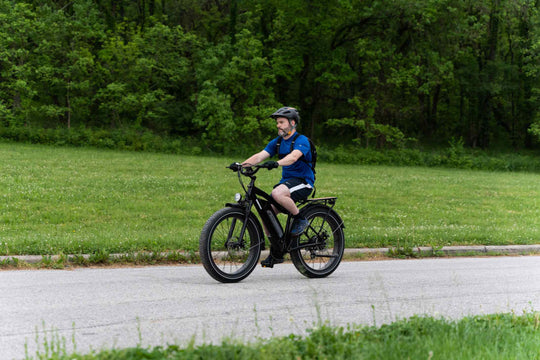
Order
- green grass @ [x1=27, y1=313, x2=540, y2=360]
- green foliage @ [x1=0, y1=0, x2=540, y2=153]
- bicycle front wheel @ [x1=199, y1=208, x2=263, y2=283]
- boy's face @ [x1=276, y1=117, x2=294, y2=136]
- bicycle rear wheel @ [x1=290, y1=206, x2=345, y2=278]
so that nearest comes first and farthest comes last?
1. green grass @ [x1=27, y1=313, x2=540, y2=360]
2. bicycle front wheel @ [x1=199, y1=208, x2=263, y2=283]
3. boy's face @ [x1=276, y1=117, x2=294, y2=136]
4. bicycle rear wheel @ [x1=290, y1=206, x2=345, y2=278]
5. green foliage @ [x1=0, y1=0, x2=540, y2=153]

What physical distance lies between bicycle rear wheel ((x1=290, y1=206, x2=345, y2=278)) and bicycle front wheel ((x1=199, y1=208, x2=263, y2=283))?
67cm

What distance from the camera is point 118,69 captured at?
37031mm

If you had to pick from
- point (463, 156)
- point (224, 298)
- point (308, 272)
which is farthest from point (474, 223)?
point (463, 156)

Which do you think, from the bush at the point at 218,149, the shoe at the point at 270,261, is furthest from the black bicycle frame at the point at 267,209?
the bush at the point at 218,149

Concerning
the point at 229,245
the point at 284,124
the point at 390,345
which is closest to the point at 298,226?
the point at 229,245

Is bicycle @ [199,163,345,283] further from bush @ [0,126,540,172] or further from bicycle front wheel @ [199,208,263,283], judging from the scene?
bush @ [0,126,540,172]

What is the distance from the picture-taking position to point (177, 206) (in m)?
13.9

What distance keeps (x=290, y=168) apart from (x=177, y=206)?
6605 millimetres

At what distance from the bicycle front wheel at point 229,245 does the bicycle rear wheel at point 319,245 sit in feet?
2.18

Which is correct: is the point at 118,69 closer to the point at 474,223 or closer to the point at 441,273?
the point at 474,223

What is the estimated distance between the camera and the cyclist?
296 inches

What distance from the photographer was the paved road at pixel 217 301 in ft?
16.4

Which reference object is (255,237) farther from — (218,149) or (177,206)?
(218,149)

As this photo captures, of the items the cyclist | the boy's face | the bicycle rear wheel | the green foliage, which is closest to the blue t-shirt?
the cyclist
